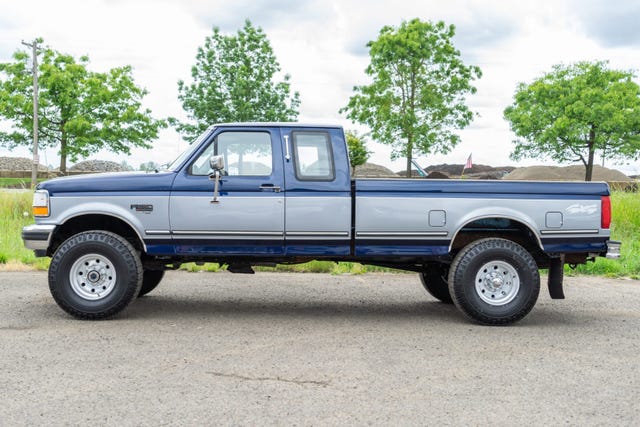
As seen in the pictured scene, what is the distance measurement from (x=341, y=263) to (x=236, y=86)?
36539 millimetres

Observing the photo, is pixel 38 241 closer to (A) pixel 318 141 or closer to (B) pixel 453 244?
(A) pixel 318 141

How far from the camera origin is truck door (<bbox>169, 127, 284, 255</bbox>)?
286 inches

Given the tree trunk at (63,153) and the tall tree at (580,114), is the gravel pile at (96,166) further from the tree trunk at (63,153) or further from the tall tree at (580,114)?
the tall tree at (580,114)

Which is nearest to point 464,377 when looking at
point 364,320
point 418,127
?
point 364,320

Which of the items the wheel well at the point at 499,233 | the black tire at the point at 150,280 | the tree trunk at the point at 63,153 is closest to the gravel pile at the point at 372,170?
the tree trunk at the point at 63,153

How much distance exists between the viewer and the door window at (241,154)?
7.36 metres

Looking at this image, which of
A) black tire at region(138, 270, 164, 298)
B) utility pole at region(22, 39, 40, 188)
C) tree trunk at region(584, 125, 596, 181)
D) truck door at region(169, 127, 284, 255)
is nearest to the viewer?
truck door at region(169, 127, 284, 255)

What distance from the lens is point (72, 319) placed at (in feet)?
23.8

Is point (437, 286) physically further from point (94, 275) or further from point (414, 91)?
point (414, 91)

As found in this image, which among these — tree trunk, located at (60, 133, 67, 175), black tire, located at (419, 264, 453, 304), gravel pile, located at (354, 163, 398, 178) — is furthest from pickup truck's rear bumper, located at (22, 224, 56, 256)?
tree trunk, located at (60, 133, 67, 175)

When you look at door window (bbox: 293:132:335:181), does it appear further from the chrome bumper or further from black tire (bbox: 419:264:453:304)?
the chrome bumper

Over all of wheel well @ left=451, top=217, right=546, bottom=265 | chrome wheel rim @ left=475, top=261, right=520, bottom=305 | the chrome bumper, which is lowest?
chrome wheel rim @ left=475, top=261, right=520, bottom=305

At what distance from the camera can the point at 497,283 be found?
7332 mm

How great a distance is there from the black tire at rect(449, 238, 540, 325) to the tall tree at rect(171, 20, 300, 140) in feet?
127
